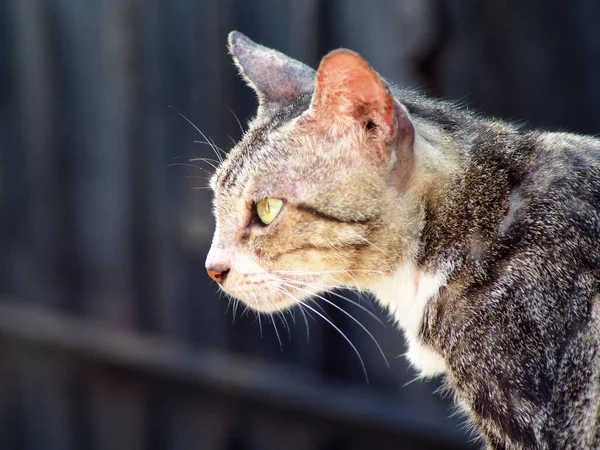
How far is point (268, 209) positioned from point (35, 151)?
96.9 inches

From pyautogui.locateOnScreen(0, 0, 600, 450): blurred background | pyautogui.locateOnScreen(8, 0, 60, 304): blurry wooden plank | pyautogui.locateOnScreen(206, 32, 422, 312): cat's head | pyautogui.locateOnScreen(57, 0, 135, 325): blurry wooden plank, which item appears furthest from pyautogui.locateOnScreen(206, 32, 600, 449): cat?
pyautogui.locateOnScreen(8, 0, 60, 304): blurry wooden plank

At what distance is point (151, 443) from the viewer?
4.04 meters

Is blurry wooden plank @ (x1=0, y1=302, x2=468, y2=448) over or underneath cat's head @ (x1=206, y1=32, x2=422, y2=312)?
underneath

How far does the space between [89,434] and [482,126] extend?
3.04 meters

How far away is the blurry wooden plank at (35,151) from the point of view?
393 cm

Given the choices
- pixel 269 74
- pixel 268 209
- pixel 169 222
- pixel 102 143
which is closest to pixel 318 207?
pixel 268 209

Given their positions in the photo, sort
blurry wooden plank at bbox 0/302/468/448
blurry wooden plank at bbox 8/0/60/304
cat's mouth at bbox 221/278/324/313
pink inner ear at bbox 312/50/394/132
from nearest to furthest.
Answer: pink inner ear at bbox 312/50/394/132 → cat's mouth at bbox 221/278/324/313 → blurry wooden plank at bbox 0/302/468/448 → blurry wooden plank at bbox 8/0/60/304

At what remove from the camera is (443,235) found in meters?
1.88

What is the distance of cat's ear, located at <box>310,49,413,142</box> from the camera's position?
167cm

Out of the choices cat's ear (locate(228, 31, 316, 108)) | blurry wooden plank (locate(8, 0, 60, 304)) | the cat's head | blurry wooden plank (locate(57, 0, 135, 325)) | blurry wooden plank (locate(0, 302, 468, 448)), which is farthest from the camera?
blurry wooden plank (locate(8, 0, 60, 304))

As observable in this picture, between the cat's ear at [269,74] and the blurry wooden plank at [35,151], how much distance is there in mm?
2044

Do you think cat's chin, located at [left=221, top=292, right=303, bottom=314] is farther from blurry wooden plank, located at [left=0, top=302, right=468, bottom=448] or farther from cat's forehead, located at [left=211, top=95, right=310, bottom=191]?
blurry wooden plank, located at [left=0, top=302, right=468, bottom=448]

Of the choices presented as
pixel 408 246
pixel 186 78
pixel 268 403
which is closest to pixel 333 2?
pixel 186 78

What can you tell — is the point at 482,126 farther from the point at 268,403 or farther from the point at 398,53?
the point at 268,403
